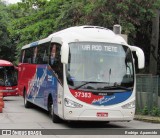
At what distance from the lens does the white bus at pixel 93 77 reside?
1359cm

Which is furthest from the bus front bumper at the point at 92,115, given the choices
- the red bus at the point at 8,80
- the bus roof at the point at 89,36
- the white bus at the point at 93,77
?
the red bus at the point at 8,80

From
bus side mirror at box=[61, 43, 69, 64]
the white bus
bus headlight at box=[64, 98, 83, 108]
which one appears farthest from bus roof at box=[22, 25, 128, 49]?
bus headlight at box=[64, 98, 83, 108]

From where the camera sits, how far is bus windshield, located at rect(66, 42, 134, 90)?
13805 mm

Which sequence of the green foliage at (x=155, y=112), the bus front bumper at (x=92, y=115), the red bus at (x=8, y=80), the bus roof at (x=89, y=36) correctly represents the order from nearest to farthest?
1. the bus front bumper at (x=92, y=115)
2. the bus roof at (x=89, y=36)
3. the green foliage at (x=155, y=112)
4. the red bus at (x=8, y=80)

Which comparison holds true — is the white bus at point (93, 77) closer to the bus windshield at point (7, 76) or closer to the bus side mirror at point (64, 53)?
the bus side mirror at point (64, 53)

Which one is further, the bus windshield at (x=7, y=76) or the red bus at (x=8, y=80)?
the bus windshield at (x=7, y=76)

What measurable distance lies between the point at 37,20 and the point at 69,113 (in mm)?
21454

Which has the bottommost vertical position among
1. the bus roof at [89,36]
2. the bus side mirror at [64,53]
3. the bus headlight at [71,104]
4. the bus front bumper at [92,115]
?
the bus front bumper at [92,115]

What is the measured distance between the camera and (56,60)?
15.2m

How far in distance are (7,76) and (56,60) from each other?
619 inches

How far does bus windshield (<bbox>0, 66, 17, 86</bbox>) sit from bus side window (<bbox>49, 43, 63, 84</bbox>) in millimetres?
14352

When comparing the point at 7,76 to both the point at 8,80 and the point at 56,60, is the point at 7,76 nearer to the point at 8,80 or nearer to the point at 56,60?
the point at 8,80

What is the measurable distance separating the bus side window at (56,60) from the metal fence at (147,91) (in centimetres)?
581

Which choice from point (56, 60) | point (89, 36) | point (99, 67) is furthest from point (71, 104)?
point (89, 36)
